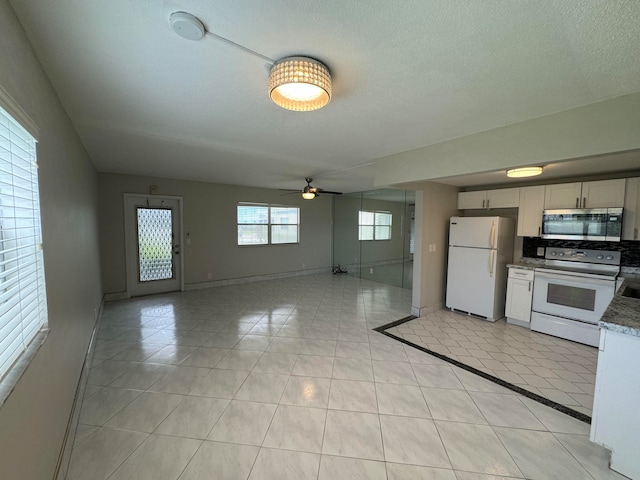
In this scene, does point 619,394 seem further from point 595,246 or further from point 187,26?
point 187,26

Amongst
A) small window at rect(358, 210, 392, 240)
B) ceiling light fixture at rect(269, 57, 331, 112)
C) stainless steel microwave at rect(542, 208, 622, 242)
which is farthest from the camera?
small window at rect(358, 210, 392, 240)

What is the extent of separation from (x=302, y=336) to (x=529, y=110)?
11.0 ft

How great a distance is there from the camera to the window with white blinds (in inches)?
40.4

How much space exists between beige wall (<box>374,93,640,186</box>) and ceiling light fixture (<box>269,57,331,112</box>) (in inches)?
75.1

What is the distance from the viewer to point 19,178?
1179 mm

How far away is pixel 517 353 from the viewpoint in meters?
2.94

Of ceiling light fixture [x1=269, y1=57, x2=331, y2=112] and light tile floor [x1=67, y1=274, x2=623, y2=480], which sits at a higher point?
ceiling light fixture [x1=269, y1=57, x2=331, y2=112]

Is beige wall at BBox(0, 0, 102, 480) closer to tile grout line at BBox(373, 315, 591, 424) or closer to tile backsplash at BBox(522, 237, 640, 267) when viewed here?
tile grout line at BBox(373, 315, 591, 424)

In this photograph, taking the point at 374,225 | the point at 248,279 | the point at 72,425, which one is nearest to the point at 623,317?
the point at 72,425

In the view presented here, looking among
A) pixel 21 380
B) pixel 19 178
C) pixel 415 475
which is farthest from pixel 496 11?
pixel 21 380

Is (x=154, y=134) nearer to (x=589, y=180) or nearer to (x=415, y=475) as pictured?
(x=415, y=475)

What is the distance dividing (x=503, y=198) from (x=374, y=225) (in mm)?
3650

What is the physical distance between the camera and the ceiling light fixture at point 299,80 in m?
1.41

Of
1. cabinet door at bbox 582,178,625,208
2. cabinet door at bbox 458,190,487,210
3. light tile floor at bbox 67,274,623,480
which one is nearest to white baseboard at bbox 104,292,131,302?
light tile floor at bbox 67,274,623,480
